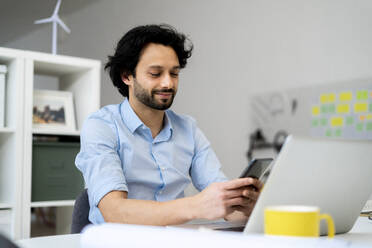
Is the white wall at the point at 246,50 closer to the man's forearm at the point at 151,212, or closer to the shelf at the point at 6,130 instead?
the shelf at the point at 6,130

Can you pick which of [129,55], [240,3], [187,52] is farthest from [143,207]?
[240,3]

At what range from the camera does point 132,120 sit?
152cm

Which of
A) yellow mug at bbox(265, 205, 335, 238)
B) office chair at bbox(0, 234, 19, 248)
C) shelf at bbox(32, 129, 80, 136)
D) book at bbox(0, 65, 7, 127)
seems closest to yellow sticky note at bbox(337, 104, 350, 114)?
shelf at bbox(32, 129, 80, 136)

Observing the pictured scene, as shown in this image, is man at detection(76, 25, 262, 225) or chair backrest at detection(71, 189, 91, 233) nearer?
man at detection(76, 25, 262, 225)

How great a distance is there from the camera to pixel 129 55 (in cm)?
163

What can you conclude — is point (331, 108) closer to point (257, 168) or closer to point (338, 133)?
point (338, 133)

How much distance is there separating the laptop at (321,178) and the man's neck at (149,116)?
2.58 ft

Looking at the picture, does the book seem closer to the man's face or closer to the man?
the man

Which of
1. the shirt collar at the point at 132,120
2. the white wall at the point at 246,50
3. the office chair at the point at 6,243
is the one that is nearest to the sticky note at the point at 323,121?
the white wall at the point at 246,50

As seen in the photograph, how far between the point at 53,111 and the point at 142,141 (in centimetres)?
117

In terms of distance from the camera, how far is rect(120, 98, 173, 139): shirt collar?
1.52 metres

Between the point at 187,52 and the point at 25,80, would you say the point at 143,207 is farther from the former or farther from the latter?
the point at 25,80

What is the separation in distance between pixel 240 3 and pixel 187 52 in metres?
1.67

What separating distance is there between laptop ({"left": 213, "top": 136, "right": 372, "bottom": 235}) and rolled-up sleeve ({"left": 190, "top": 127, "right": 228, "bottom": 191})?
72cm
